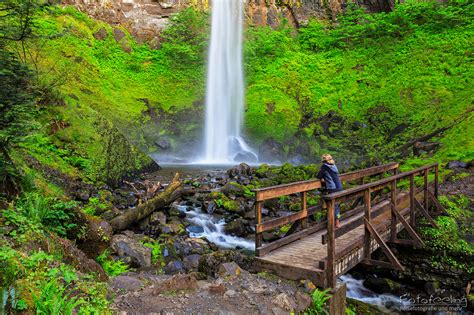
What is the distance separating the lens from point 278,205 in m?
11.4

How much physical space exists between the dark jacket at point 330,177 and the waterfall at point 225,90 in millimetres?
15064

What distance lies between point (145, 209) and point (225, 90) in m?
20.7

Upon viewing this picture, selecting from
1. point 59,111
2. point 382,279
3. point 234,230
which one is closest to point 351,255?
point 382,279

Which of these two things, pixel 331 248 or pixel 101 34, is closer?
pixel 331 248

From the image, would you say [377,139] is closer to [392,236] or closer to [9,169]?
[392,236]

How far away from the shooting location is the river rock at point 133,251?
Answer: 20.5 feet

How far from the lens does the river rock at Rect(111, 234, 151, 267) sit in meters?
6.25

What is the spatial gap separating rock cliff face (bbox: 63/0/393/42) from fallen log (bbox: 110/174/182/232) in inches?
882

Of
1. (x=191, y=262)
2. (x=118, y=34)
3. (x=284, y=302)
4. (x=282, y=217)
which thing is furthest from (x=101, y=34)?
(x=284, y=302)

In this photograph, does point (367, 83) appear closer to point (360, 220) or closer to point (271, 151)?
point (271, 151)

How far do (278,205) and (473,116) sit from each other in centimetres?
1129

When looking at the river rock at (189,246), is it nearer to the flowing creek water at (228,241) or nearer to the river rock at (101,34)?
the flowing creek water at (228,241)

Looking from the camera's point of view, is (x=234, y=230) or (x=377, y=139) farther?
(x=377, y=139)

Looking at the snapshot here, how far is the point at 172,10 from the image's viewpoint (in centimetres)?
2947
